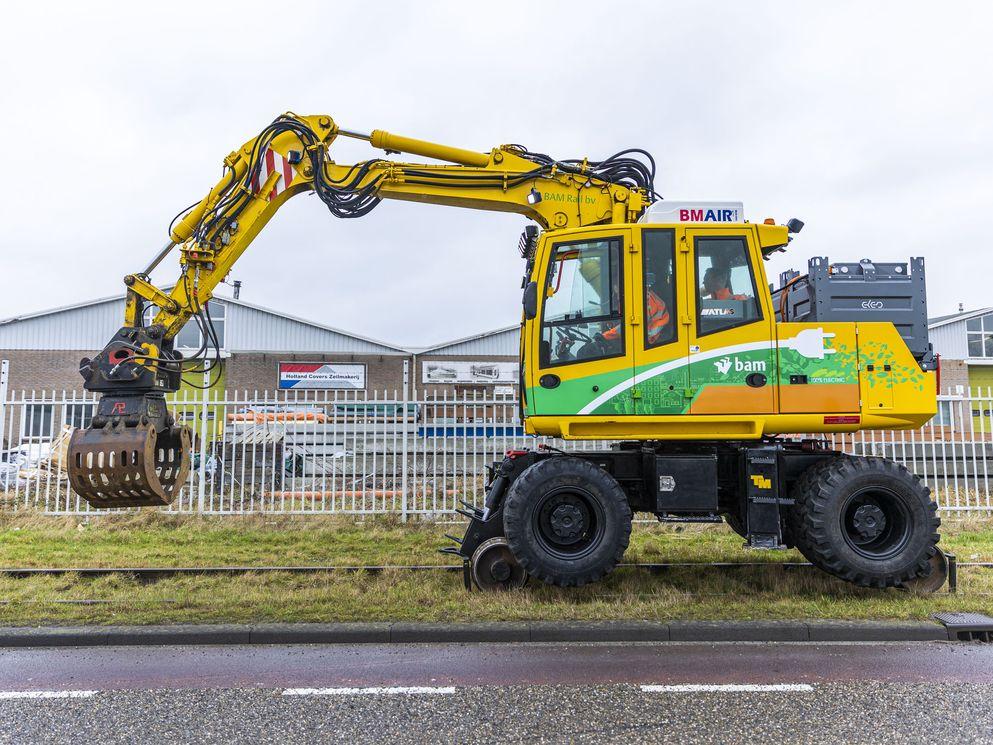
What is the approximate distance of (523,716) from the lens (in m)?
3.70

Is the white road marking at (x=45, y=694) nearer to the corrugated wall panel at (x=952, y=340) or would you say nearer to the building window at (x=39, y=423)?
the building window at (x=39, y=423)

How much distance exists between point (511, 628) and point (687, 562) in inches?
110

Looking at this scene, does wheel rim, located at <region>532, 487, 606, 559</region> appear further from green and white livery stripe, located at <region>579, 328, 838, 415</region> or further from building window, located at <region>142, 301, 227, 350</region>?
building window, located at <region>142, 301, 227, 350</region>

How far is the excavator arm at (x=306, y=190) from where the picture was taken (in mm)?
6188

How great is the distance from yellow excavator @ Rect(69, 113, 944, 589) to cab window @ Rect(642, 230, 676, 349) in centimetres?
1

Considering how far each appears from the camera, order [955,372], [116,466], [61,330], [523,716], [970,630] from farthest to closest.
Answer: [955,372] < [61,330] < [116,466] < [970,630] < [523,716]

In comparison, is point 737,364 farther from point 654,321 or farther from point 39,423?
point 39,423

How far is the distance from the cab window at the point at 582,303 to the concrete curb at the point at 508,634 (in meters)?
2.10

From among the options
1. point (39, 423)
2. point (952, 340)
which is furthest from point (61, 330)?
point (952, 340)

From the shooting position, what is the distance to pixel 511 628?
4.98m

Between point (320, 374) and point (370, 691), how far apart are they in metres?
25.6

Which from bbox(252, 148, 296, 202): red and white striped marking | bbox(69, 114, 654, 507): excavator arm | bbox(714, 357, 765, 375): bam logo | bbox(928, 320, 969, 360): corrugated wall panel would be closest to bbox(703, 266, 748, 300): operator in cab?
bbox(714, 357, 765, 375): bam logo

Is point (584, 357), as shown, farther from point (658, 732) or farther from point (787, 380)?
point (658, 732)

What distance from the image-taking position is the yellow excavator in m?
5.59
